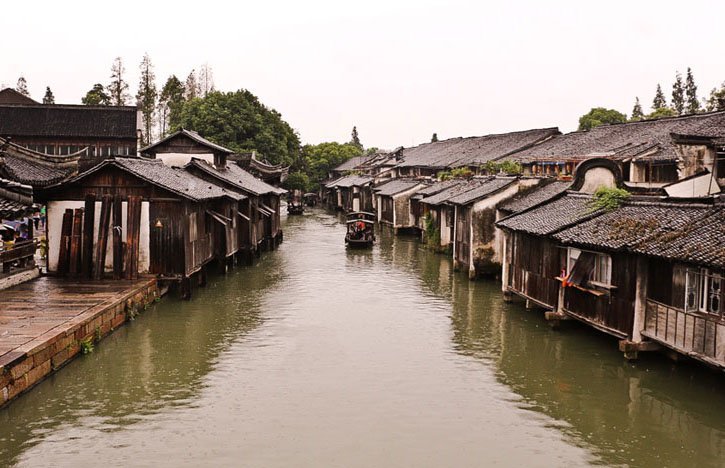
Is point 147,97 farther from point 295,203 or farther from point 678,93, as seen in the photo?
point 678,93

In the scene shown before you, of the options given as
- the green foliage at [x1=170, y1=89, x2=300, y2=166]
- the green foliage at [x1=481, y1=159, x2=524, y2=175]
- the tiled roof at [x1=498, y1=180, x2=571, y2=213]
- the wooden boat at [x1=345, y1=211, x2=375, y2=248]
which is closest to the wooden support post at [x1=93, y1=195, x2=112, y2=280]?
the tiled roof at [x1=498, y1=180, x2=571, y2=213]

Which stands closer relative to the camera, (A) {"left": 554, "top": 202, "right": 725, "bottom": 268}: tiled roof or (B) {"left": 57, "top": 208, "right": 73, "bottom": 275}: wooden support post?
(A) {"left": 554, "top": 202, "right": 725, "bottom": 268}: tiled roof

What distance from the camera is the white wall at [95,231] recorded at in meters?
21.7

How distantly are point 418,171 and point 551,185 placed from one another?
3802 centimetres

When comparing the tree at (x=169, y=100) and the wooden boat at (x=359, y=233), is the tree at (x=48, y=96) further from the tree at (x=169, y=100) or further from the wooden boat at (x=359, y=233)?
the wooden boat at (x=359, y=233)

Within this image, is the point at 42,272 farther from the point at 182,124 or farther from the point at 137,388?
the point at 182,124

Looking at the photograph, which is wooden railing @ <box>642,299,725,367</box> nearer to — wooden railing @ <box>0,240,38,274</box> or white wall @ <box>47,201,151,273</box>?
white wall @ <box>47,201,151,273</box>

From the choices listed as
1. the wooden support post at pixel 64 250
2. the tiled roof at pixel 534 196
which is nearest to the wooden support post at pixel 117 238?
the wooden support post at pixel 64 250

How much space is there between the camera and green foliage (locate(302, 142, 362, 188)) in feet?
326

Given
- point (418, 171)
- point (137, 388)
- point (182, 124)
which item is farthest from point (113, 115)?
point (137, 388)

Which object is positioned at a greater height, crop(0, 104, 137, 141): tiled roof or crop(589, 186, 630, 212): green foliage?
crop(0, 104, 137, 141): tiled roof

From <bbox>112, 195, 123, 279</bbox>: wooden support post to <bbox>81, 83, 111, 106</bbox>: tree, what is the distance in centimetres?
6124

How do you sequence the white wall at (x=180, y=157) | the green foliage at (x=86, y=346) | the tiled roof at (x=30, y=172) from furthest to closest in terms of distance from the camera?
1. the white wall at (x=180, y=157)
2. the tiled roof at (x=30, y=172)
3. the green foliage at (x=86, y=346)

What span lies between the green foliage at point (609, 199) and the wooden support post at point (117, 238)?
1423 centimetres
